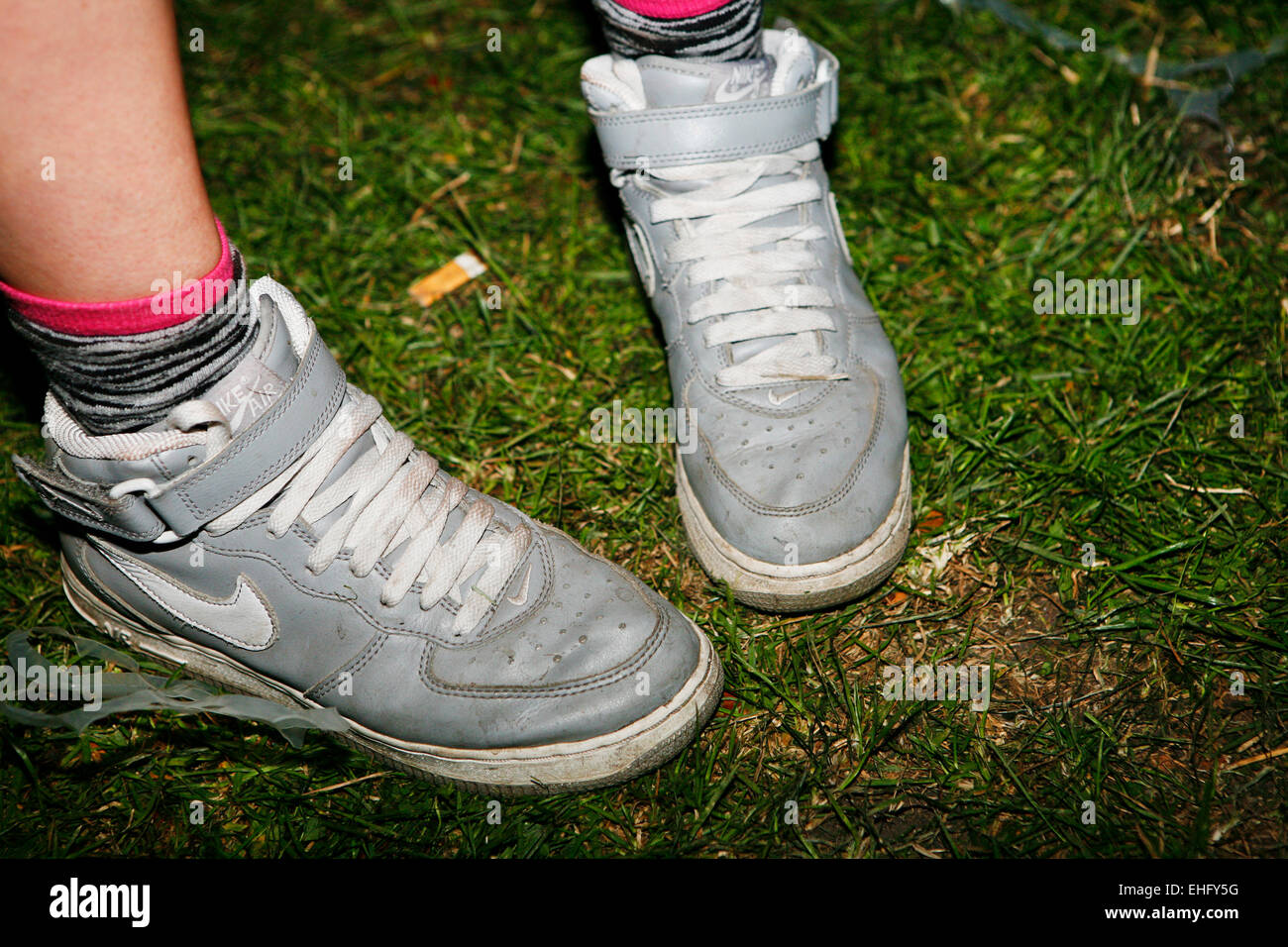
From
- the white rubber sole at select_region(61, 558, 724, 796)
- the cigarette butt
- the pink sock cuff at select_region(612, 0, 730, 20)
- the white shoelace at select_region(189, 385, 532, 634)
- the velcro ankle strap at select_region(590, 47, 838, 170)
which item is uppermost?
the pink sock cuff at select_region(612, 0, 730, 20)

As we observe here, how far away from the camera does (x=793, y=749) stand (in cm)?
172

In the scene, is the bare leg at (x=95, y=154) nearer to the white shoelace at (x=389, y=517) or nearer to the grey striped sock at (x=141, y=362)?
the grey striped sock at (x=141, y=362)

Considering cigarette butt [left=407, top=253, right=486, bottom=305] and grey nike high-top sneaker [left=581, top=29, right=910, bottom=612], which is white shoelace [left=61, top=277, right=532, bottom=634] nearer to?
grey nike high-top sneaker [left=581, top=29, right=910, bottom=612]

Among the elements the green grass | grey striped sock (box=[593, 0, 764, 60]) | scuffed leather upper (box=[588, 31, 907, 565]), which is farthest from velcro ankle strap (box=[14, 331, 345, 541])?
grey striped sock (box=[593, 0, 764, 60])

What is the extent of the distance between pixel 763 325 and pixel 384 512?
810 mm

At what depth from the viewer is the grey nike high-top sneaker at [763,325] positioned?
69.8 inches

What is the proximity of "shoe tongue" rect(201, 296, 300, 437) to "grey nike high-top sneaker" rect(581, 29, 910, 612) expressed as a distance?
2.58ft

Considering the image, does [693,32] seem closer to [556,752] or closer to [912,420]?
[912,420]

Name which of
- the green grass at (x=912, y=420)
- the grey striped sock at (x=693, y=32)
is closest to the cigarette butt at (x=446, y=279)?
the green grass at (x=912, y=420)

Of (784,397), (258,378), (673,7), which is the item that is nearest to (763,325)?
(784,397)

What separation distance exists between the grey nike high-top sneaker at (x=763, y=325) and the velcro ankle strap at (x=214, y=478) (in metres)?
0.74

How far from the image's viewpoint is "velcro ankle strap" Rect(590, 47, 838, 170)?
190 cm

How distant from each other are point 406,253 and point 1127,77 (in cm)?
206
